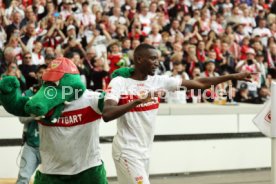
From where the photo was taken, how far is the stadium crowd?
13766 mm

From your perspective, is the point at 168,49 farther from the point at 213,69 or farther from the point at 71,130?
the point at 71,130

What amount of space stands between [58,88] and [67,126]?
354 mm

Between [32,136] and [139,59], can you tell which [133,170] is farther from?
[32,136]

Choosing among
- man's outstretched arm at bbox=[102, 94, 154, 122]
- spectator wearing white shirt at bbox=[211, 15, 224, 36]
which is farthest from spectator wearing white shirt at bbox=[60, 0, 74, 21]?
man's outstretched arm at bbox=[102, 94, 154, 122]

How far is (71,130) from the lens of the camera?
6055mm

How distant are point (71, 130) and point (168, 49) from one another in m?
10.2

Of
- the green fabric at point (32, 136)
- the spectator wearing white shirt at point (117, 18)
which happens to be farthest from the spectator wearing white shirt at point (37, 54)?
the green fabric at point (32, 136)

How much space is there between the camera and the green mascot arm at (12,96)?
5.75 m

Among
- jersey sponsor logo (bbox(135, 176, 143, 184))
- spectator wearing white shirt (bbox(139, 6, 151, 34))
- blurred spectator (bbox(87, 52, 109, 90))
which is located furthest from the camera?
spectator wearing white shirt (bbox(139, 6, 151, 34))

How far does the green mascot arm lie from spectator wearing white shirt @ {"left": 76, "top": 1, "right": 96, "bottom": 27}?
9657 mm

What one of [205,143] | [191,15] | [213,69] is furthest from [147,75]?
[191,15]

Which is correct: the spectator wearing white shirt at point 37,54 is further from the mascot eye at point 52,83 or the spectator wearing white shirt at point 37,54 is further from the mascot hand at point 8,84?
the mascot hand at point 8,84

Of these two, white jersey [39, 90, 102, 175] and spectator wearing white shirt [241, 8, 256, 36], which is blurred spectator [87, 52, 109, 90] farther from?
white jersey [39, 90, 102, 175]

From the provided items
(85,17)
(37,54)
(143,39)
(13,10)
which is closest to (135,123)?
(37,54)
